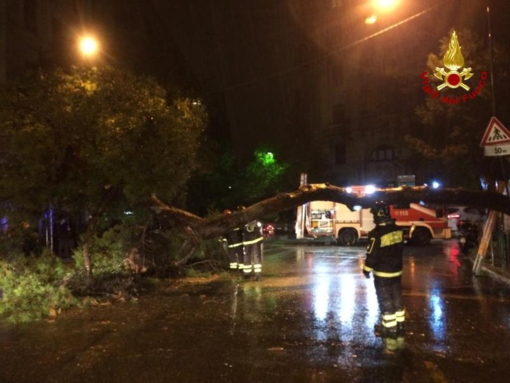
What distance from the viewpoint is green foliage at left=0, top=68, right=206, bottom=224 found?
27.9 ft

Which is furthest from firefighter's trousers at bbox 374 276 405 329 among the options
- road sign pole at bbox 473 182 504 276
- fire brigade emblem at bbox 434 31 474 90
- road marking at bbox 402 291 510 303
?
fire brigade emblem at bbox 434 31 474 90

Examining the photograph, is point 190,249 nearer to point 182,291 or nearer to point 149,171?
point 182,291

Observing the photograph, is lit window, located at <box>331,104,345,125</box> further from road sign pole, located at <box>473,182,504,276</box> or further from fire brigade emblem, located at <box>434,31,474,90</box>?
road sign pole, located at <box>473,182,504,276</box>

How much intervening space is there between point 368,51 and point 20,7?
3009cm

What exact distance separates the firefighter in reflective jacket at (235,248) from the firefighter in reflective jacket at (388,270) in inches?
245

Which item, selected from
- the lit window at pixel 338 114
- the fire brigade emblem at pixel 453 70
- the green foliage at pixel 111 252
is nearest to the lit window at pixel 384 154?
the lit window at pixel 338 114

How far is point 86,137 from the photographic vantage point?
28.9 ft

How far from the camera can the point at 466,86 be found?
12938 millimetres

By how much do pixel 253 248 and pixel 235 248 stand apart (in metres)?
1.29

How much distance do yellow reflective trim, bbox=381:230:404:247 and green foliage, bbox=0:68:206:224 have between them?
4.55 m

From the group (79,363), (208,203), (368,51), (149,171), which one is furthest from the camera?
(368,51)

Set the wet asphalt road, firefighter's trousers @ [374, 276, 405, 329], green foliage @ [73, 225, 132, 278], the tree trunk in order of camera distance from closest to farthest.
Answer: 1. the wet asphalt road
2. firefighter's trousers @ [374, 276, 405, 329]
3. the tree trunk
4. green foliage @ [73, 225, 132, 278]

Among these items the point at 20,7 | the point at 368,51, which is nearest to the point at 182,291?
the point at 20,7

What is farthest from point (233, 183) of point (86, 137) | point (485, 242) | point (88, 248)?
point (86, 137)
